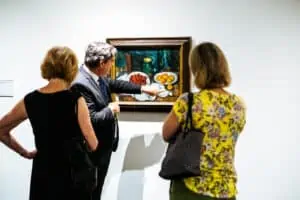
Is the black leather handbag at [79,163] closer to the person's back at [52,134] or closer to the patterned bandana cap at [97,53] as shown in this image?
the person's back at [52,134]

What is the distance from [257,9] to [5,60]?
195 centimetres

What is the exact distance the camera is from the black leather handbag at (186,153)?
182 cm

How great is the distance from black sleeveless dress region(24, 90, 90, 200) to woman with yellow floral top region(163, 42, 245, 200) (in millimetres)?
502

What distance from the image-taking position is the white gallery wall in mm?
2643

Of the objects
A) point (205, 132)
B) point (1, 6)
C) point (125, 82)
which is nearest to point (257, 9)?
point (125, 82)

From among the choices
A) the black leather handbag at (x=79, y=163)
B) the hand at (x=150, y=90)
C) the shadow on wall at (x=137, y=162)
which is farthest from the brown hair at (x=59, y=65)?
the shadow on wall at (x=137, y=162)

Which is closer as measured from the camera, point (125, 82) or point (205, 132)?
point (205, 132)

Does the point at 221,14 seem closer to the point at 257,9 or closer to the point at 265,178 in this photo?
the point at 257,9

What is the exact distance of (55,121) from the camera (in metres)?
1.96

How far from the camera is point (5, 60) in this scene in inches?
122

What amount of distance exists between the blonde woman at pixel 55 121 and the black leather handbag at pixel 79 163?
0.03 metres

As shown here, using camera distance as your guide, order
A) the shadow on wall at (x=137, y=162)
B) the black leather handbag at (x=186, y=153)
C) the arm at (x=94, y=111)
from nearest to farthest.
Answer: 1. the black leather handbag at (x=186, y=153)
2. the arm at (x=94, y=111)
3. the shadow on wall at (x=137, y=162)

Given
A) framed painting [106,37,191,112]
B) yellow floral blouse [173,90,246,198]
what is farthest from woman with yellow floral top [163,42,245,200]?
framed painting [106,37,191,112]

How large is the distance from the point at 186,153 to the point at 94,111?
77 centimetres
